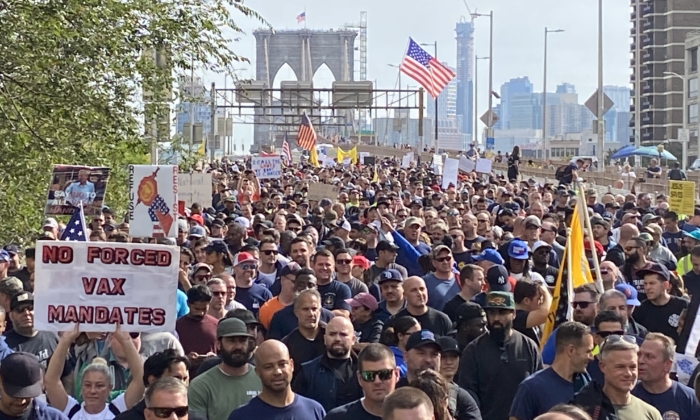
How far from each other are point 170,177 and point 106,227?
152 inches

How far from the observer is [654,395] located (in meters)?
7.19

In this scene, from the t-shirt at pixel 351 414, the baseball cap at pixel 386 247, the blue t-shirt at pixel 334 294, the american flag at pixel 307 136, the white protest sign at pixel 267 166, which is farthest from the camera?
the american flag at pixel 307 136

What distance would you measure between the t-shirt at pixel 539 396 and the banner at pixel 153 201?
660 centimetres

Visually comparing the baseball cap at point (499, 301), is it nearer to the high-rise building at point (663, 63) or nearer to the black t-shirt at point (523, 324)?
the black t-shirt at point (523, 324)

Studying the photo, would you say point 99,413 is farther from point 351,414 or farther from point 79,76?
point 79,76

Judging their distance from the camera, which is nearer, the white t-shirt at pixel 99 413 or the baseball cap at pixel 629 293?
the white t-shirt at pixel 99 413

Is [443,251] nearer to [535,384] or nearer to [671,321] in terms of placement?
[671,321]

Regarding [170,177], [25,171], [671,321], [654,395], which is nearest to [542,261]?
[671,321]

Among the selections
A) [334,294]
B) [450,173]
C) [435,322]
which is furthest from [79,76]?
[450,173]

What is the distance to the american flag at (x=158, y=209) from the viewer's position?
42.9 ft

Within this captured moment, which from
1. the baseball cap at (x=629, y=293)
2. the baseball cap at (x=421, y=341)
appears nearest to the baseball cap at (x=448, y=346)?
the baseball cap at (x=421, y=341)

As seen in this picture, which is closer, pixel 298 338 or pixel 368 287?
pixel 298 338

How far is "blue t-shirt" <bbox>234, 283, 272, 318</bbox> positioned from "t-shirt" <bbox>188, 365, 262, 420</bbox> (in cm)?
352

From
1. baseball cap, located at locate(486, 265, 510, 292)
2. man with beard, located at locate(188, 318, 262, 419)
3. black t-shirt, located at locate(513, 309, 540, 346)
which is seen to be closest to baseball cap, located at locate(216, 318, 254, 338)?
man with beard, located at locate(188, 318, 262, 419)
